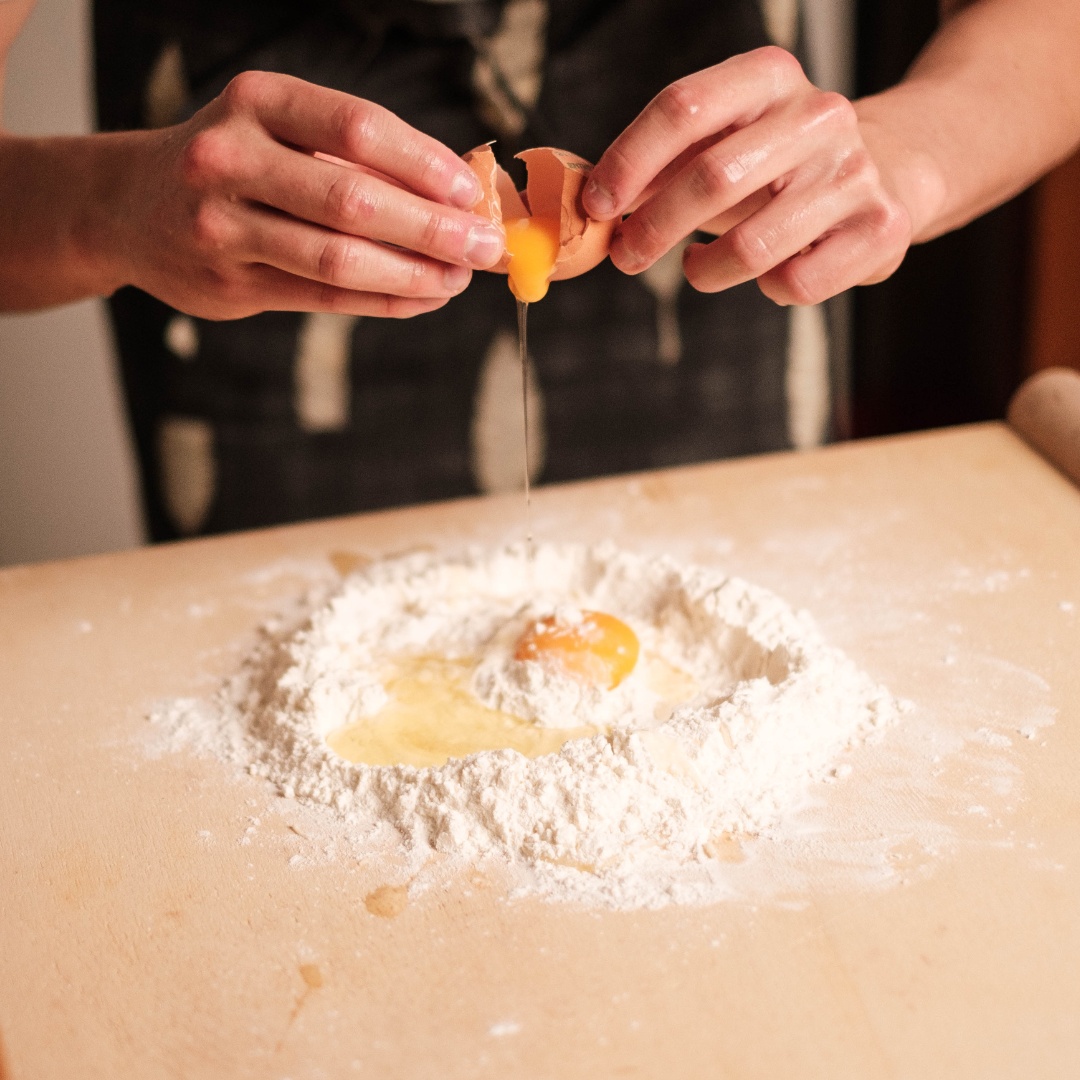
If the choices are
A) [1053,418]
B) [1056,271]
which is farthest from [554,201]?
[1056,271]

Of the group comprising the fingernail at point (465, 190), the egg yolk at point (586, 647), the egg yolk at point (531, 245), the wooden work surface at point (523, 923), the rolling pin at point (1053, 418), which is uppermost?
the fingernail at point (465, 190)

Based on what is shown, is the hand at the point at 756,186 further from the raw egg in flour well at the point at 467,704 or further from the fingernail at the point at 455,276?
the raw egg in flour well at the point at 467,704

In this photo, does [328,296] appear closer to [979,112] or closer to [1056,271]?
[979,112]

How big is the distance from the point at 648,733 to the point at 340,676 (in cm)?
36

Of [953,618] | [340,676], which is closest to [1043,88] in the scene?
[953,618]

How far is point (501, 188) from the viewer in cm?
114

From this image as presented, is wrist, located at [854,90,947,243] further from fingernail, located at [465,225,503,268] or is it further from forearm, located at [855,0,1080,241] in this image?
fingernail, located at [465,225,503,268]

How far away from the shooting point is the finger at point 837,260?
1.18m

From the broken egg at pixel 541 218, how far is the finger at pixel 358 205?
0.07m

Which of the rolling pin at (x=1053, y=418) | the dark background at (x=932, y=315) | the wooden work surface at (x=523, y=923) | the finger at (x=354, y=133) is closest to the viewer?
the wooden work surface at (x=523, y=923)

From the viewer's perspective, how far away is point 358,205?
3.26ft

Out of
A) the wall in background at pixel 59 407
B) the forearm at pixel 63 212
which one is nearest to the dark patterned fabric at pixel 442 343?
the forearm at pixel 63 212

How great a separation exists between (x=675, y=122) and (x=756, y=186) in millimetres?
113

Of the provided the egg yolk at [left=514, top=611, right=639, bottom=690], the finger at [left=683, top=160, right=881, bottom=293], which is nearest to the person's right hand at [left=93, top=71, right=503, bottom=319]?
the finger at [left=683, top=160, right=881, bottom=293]
